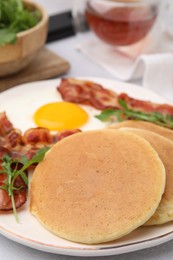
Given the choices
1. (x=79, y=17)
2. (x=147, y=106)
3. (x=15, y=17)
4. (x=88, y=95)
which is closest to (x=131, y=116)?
(x=147, y=106)

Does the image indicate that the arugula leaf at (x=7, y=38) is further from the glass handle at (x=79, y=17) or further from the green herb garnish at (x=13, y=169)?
the glass handle at (x=79, y=17)

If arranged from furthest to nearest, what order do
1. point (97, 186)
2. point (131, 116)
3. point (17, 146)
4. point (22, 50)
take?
point (22, 50), point (131, 116), point (17, 146), point (97, 186)

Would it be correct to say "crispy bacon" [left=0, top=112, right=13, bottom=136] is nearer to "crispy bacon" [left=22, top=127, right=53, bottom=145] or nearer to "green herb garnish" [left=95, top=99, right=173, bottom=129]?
"crispy bacon" [left=22, top=127, right=53, bottom=145]

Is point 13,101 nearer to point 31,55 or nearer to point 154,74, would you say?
point 31,55

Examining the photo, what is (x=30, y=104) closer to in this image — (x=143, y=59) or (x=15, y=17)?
(x=15, y=17)

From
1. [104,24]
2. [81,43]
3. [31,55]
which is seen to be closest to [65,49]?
[81,43]

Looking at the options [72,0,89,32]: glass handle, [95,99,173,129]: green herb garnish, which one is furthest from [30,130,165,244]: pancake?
[72,0,89,32]: glass handle
